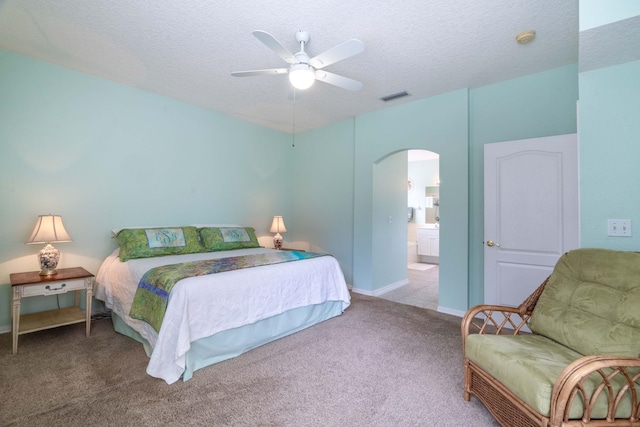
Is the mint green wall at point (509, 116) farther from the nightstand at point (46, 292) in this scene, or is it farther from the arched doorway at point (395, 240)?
the nightstand at point (46, 292)

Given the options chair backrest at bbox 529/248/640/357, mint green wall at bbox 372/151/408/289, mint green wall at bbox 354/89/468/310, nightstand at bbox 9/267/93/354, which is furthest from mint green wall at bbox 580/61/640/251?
nightstand at bbox 9/267/93/354

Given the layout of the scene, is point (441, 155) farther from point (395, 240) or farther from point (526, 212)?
point (395, 240)

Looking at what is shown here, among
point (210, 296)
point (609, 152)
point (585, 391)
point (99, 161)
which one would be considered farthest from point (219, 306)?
point (609, 152)

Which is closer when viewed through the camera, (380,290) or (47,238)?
(47,238)

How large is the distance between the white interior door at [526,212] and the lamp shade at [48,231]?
4.34 metres

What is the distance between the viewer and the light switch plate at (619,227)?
5.91ft

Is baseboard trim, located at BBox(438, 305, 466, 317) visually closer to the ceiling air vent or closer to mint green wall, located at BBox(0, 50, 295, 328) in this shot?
the ceiling air vent

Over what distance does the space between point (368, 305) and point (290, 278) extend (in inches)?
58.2

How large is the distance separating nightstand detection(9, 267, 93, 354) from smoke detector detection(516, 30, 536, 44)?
14.3 feet

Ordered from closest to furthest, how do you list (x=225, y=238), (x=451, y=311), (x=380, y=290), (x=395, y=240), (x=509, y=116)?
(x=509, y=116), (x=451, y=311), (x=225, y=238), (x=380, y=290), (x=395, y=240)

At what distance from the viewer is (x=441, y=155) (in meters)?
3.74

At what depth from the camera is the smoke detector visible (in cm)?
242

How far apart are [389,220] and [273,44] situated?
3338 mm

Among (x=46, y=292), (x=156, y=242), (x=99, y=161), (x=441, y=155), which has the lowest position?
(x=46, y=292)
